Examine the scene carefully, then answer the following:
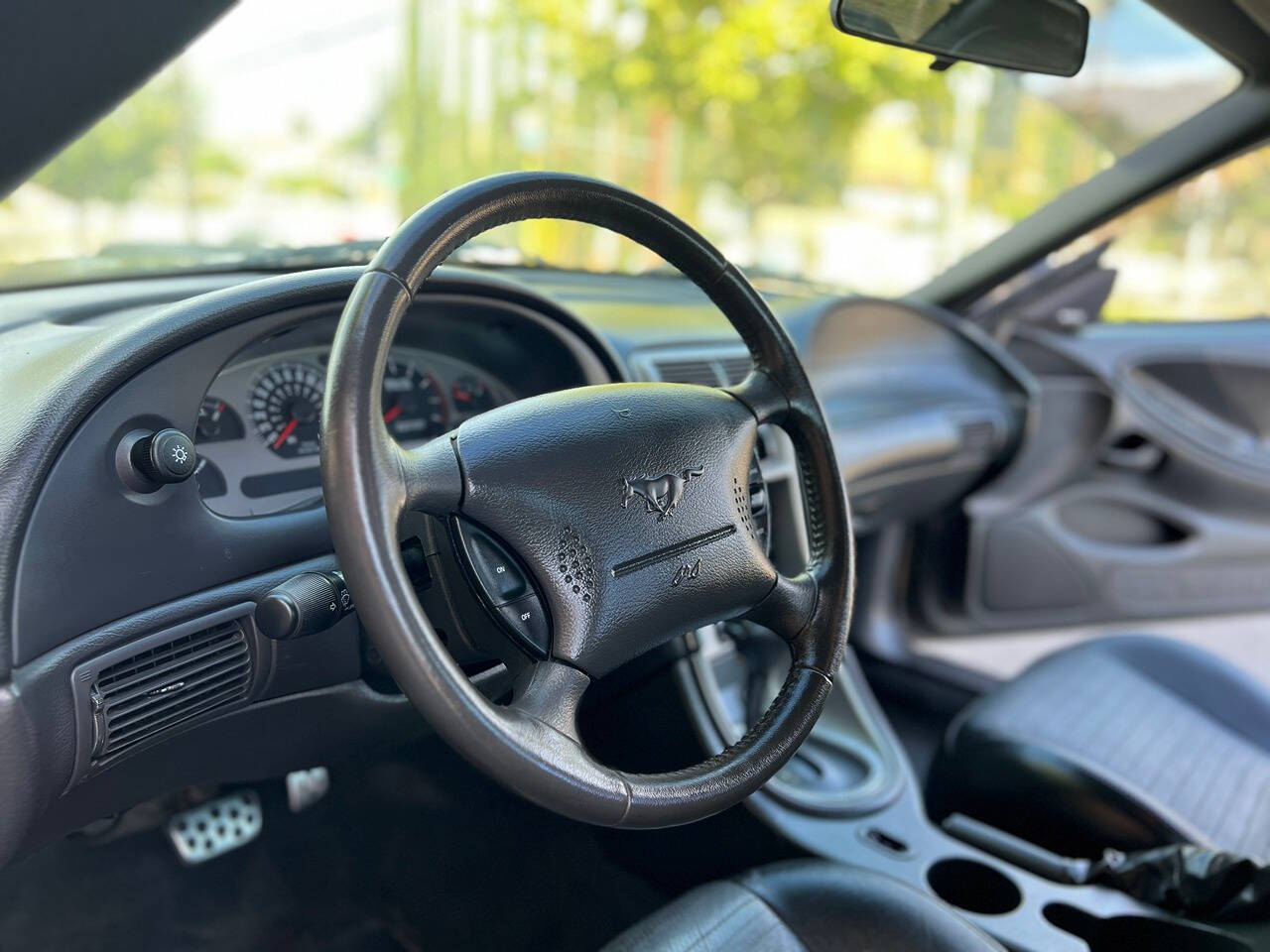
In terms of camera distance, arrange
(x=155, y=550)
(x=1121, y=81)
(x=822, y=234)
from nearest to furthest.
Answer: (x=155, y=550) < (x=1121, y=81) < (x=822, y=234)

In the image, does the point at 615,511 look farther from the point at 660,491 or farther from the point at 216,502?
the point at 216,502

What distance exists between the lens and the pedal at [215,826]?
6.10 feet

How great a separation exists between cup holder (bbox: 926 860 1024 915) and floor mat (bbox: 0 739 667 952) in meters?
0.48

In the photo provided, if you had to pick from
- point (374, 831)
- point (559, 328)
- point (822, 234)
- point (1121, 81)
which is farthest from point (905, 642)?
point (822, 234)

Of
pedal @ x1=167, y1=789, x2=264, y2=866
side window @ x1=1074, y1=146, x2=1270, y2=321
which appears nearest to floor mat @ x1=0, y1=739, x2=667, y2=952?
pedal @ x1=167, y1=789, x2=264, y2=866

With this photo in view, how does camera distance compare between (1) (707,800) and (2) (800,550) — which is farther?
(2) (800,550)

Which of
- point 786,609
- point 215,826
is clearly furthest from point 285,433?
point 215,826

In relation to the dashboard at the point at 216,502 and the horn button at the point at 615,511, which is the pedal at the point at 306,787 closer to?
the dashboard at the point at 216,502

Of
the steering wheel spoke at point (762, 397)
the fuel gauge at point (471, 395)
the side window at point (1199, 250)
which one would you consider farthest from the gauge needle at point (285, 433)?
the side window at point (1199, 250)

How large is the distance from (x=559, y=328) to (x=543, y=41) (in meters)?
7.12

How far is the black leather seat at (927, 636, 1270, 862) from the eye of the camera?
1.74 m

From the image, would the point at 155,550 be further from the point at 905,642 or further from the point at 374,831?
the point at 905,642

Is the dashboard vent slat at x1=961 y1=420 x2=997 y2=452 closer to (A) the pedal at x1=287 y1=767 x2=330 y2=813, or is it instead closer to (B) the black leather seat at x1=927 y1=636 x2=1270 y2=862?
(B) the black leather seat at x1=927 y1=636 x2=1270 y2=862

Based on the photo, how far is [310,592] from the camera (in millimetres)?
1136
